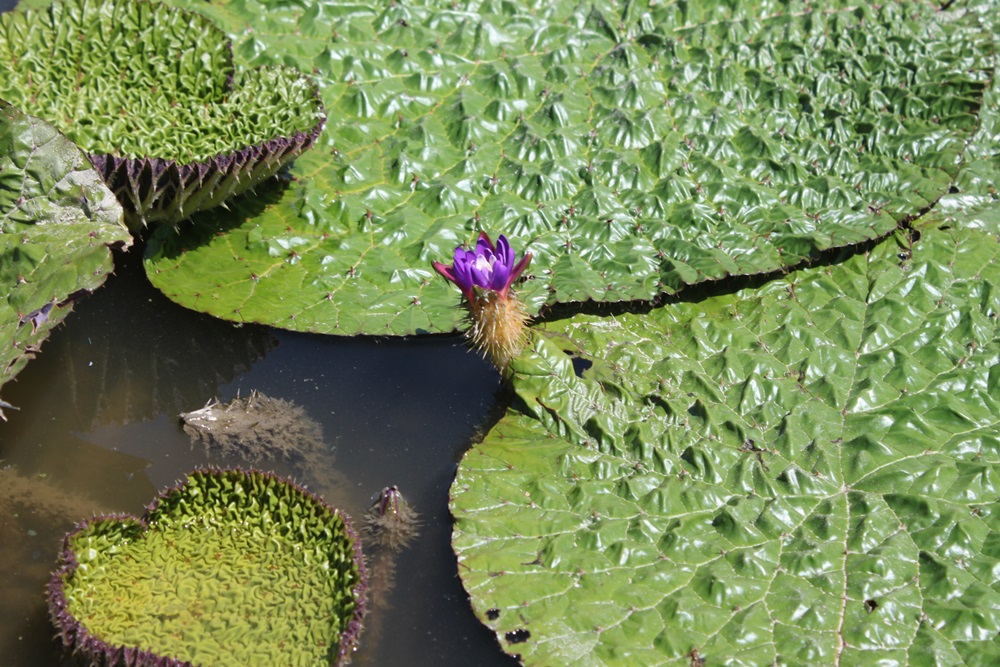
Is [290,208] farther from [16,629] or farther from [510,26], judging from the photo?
[16,629]

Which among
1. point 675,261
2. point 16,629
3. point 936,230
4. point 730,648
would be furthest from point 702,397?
point 16,629

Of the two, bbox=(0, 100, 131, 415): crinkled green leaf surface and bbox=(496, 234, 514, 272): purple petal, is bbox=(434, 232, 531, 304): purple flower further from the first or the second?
bbox=(0, 100, 131, 415): crinkled green leaf surface

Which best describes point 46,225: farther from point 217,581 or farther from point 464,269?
point 464,269

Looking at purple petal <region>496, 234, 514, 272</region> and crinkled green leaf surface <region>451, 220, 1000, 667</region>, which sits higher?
purple petal <region>496, 234, 514, 272</region>

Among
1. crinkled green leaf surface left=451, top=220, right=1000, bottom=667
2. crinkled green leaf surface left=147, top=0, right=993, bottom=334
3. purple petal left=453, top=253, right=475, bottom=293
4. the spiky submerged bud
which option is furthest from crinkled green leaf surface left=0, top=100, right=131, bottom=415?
crinkled green leaf surface left=451, top=220, right=1000, bottom=667

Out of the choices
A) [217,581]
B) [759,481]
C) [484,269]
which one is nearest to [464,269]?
[484,269]

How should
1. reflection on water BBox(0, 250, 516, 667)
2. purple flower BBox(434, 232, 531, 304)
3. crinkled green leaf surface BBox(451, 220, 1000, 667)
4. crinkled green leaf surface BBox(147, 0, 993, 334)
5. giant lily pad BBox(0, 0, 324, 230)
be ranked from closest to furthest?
crinkled green leaf surface BBox(451, 220, 1000, 667)
reflection on water BBox(0, 250, 516, 667)
purple flower BBox(434, 232, 531, 304)
giant lily pad BBox(0, 0, 324, 230)
crinkled green leaf surface BBox(147, 0, 993, 334)
